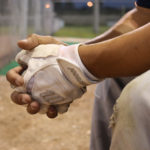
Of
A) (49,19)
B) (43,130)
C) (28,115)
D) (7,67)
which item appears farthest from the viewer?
(49,19)

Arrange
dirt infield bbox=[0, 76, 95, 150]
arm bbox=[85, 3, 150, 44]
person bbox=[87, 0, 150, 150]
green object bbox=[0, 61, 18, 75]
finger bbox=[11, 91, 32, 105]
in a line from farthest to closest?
green object bbox=[0, 61, 18, 75] < dirt infield bbox=[0, 76, 95, 150] < arm bbox=[85, 3, 150, 44] < person bbox=[87, 0, 150, 150] < finger bbox=[11, 91, 32, 105]

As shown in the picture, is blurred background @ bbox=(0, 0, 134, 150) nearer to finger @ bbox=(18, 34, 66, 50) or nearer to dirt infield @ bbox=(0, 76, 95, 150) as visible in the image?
dirt infield @ bbox=(0, 76, 95, 150)

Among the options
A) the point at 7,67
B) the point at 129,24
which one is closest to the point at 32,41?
the point at 129,24

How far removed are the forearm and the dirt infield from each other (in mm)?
913

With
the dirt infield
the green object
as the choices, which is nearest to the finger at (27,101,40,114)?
the dirt infield

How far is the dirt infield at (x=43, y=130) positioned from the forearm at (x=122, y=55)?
3.00ft

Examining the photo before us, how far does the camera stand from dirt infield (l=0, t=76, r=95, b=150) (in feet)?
4.77

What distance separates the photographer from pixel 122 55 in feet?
1.93

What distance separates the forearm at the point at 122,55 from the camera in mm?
573

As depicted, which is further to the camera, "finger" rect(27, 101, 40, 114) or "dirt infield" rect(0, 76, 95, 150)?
"dirt infield" rect(0, 76, 95, 150)

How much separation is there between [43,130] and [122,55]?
1.14 meters

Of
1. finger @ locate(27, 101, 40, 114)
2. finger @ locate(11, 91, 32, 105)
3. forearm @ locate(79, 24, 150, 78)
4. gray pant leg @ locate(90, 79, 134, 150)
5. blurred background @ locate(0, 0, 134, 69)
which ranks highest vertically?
forearm @ locate(79, 24, 150, 78)

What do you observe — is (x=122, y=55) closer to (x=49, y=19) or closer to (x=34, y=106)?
(x=34, y=106)

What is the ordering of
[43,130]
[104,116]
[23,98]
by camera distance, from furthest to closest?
1. [43,130]
2. [104,116]
3. [23,98]
